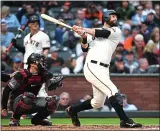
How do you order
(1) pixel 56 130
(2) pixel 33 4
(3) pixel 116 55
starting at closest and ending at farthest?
(1) pixel 56 130
(3) pixel 116 55
(2) pixel 33 4

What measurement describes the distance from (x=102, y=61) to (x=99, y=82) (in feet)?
1.04

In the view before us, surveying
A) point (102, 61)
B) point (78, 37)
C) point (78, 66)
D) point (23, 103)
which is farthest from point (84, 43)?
point (78, 37)

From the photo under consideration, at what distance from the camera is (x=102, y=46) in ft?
28.5

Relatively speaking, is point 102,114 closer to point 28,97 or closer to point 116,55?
point 116,55

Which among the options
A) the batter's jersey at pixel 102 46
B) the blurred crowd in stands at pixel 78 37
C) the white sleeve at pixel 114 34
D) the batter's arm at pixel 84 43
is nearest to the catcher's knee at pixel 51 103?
the batter's jersey at pixel 102 46

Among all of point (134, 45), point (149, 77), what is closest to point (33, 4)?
point (134, 45)

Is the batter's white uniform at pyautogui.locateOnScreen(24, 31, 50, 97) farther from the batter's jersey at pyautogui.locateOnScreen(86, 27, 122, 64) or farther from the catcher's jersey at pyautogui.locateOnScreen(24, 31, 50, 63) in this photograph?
the batter's jersey at pyautogui.locateOnScreen(86, 27, 122, 64)

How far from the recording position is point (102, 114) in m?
12.5

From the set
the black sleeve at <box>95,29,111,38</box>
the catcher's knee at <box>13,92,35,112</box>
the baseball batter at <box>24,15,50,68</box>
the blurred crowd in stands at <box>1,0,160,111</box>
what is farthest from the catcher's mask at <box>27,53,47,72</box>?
the blurred crowd in stands at <box>1,0,160,111</box>

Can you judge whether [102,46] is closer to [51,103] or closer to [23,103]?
[51,103]

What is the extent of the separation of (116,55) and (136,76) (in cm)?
70

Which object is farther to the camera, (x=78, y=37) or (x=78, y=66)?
(x=78, y=37)

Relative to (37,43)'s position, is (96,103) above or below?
below

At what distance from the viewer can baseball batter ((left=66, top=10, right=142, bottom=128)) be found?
8.48m
